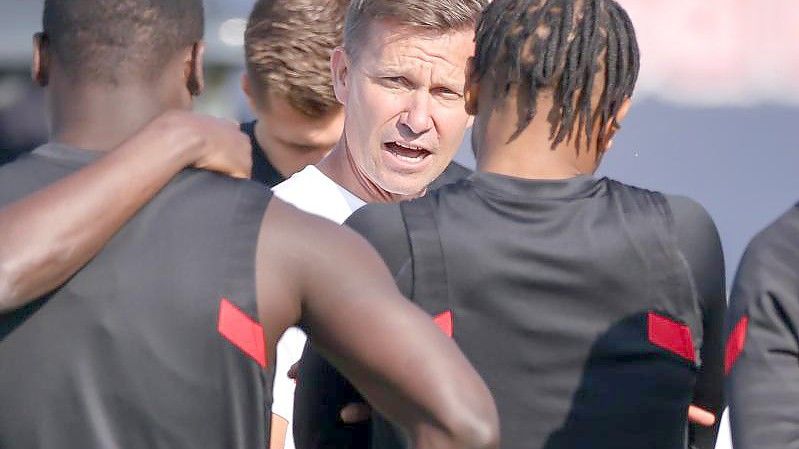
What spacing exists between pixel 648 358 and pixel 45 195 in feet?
3.16

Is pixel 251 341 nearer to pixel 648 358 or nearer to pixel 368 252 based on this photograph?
pixel 368 252

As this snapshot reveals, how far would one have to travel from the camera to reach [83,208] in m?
2.16

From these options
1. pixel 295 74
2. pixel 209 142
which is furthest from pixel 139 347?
pixel 295 74

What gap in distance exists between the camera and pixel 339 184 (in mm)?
3479

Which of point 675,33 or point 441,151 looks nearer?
point 441,151

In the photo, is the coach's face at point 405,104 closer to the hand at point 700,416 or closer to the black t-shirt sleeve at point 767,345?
the hand at point 700,416

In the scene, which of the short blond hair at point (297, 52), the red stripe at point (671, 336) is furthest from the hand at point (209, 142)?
the short blond hair at point (297, 52)

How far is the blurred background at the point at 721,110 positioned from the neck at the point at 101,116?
2.92 m

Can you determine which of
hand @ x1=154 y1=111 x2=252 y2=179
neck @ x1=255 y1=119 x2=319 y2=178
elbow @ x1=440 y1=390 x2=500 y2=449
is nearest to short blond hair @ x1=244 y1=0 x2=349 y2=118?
neck @ x1=255 y1=119 x2=319 y2=178

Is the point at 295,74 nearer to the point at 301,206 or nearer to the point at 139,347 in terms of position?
the point at 301,206

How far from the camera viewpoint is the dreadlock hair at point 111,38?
7.53 ft

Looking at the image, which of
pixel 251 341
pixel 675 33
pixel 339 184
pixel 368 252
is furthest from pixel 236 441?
pixel 675 33

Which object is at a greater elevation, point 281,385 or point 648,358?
point 648,358

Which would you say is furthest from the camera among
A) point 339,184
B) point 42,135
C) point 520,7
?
point 42,135
